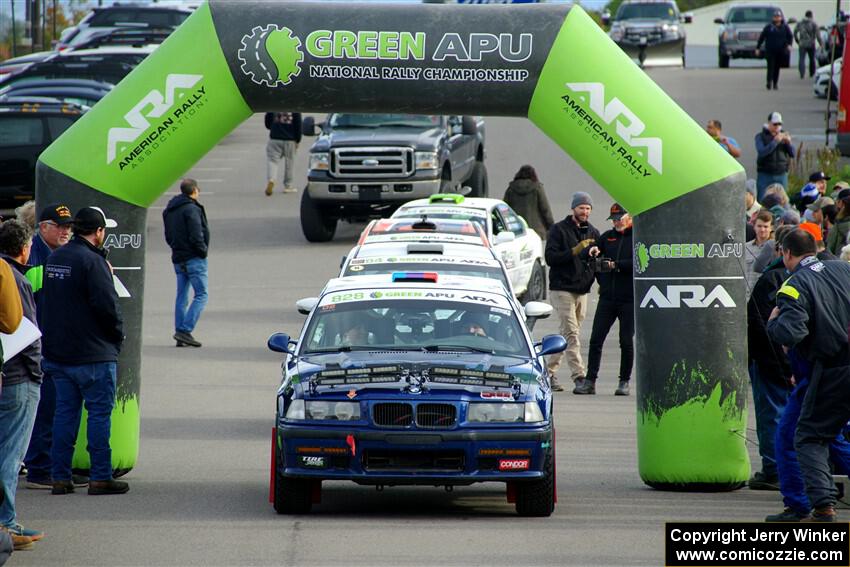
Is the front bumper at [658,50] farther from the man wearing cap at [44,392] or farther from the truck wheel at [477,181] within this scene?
the man wearing cap at [44,392]

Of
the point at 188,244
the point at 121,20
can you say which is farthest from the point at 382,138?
the point at 121,20

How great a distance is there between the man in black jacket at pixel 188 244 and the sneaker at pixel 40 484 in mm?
6941

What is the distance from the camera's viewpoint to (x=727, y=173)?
11250 mm

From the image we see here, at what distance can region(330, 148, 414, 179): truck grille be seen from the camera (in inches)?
997

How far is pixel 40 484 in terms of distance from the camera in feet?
37.7

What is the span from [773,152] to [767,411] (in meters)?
13.8

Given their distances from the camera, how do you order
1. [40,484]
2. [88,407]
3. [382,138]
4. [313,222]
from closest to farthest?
[88,407] < [40,484] < [382,138] < [313,222]

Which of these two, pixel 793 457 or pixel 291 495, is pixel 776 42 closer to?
pixel 793 457

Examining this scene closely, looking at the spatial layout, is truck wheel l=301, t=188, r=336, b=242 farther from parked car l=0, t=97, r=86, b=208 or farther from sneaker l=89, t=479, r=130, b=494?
sneaker l=89, t=479, r=130, b=494

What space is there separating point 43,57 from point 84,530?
101ft

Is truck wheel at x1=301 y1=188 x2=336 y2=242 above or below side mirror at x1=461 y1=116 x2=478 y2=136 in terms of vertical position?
below

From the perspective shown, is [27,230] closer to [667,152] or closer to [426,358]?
[426,358]

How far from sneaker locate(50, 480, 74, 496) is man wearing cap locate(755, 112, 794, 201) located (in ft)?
51.7

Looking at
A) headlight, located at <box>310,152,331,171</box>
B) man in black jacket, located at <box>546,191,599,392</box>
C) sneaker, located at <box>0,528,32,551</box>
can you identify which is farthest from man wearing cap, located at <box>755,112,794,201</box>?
sneaker, located at <box>0,528,32,551</box>
